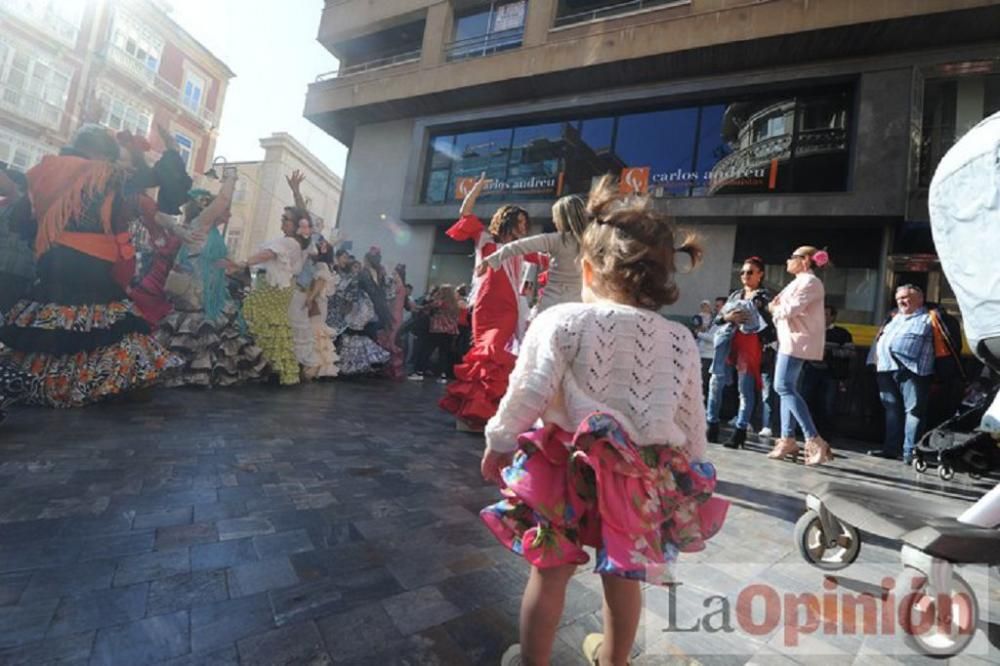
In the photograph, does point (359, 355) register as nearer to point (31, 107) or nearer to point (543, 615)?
point (543, 615)

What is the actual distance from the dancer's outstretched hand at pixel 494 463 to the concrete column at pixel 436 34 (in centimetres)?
1600

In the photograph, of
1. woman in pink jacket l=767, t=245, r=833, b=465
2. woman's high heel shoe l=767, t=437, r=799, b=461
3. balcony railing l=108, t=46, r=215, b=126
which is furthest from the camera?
balcony railing l=108, t=46, r=215, b=126

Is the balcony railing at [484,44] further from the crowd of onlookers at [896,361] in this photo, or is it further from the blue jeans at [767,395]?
the blue jeans at [767,395]

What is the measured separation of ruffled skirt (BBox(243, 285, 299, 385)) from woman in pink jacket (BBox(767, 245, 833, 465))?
5.92m

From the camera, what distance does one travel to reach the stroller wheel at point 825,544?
2.11 m

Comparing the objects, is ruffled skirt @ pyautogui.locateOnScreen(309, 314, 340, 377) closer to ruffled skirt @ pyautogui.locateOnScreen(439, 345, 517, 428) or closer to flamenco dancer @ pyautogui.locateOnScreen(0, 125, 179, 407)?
flamenco dancer @ pyautogui.locateOnScreen(0, 125, 179, 407)

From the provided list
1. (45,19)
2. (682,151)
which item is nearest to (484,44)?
(682,151)

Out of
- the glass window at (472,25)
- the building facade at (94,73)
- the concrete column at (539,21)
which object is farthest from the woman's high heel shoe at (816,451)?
the building facade at (94,73)

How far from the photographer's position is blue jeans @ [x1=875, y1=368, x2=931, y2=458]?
16.7 ft

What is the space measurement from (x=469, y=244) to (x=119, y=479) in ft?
39.5

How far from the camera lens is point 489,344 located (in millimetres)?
4324

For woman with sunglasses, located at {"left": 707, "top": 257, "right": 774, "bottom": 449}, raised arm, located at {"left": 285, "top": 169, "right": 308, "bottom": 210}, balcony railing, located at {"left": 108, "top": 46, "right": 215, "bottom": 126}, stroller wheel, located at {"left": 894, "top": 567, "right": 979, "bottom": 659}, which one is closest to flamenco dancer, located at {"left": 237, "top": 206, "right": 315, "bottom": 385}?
raised arm, located at {"left": 285, "top": 169, "right": 308, "bottom": 210}

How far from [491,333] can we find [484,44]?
13479 mm

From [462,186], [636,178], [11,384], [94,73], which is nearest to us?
[11,384]
